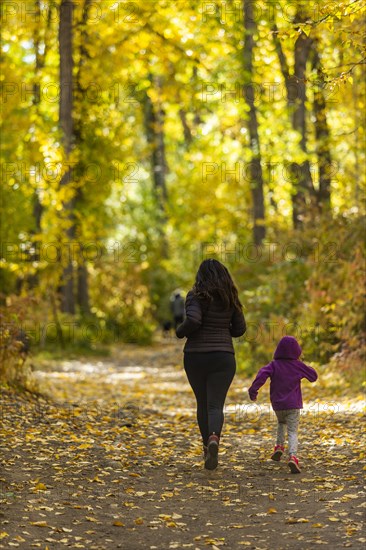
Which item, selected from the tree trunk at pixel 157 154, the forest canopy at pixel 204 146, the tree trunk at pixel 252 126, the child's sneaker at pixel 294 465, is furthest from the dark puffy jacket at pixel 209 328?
the tree trunk at pixel 157 154

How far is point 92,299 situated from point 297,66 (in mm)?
12472

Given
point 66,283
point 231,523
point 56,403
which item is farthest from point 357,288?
point 66,283

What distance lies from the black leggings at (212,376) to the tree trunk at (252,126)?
11962 millimetres

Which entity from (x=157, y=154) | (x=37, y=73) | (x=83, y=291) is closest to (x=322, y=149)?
(x=37, y=73)

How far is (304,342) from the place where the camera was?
16.1m

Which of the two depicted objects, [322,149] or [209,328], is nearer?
[209,328]

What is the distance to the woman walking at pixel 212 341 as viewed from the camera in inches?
326

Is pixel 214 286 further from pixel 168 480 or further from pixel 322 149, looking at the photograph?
pixel 322 149

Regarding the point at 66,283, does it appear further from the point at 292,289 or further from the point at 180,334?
the point at 180,334

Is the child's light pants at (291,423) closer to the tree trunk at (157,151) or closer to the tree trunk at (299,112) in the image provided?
the tree trunk at (299,112)

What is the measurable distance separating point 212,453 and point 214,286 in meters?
1.49

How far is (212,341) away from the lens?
27.2 feet

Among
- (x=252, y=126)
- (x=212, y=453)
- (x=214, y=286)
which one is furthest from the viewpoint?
(x=252, y=126)

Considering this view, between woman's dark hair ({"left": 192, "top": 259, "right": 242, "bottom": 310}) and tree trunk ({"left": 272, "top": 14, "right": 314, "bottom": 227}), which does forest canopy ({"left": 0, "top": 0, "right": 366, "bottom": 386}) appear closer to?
tree trunk ({"left": 272, "top": 14, "right": 314, "bottom": 227})
